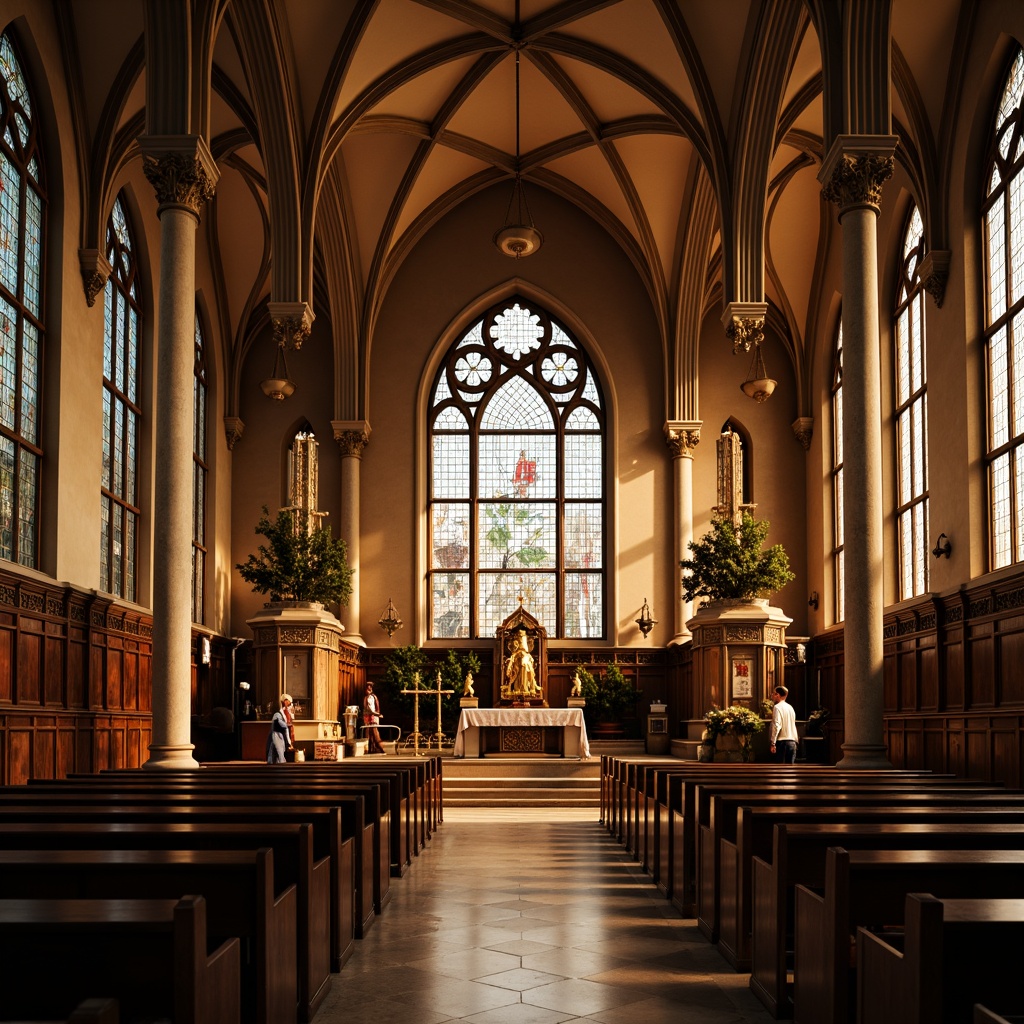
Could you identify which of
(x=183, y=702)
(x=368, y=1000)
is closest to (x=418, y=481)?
(x=183, y=702)

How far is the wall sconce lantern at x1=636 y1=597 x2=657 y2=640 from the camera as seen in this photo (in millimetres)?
26484

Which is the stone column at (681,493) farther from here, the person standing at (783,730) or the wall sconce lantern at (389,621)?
the person standing at (783,730)

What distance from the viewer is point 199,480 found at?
26.3 meters

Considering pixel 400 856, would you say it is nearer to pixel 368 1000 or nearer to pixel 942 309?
pixel 368 1000

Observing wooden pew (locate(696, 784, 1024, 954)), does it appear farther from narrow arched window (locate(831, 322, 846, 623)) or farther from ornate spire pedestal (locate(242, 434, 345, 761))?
narrow arched window (locate(831, 322, 846, 623))

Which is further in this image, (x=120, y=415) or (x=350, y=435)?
(x=350, y=435)

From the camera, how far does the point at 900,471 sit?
22.4 meters

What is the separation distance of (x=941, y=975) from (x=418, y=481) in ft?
81.9

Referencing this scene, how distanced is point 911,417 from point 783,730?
25.0 feet

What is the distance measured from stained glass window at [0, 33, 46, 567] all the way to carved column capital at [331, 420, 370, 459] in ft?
32.9

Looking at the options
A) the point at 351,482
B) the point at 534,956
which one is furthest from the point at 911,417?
the point at 534,956

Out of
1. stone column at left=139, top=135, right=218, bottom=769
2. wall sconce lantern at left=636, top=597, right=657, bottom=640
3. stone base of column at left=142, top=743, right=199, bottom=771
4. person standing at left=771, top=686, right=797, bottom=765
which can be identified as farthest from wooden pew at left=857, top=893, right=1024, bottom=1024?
wall sconce lantern at left=636, top=597, right=657, bottom=640

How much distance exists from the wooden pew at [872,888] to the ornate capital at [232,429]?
24.1m

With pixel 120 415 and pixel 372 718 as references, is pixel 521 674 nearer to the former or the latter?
pixel 372 718
